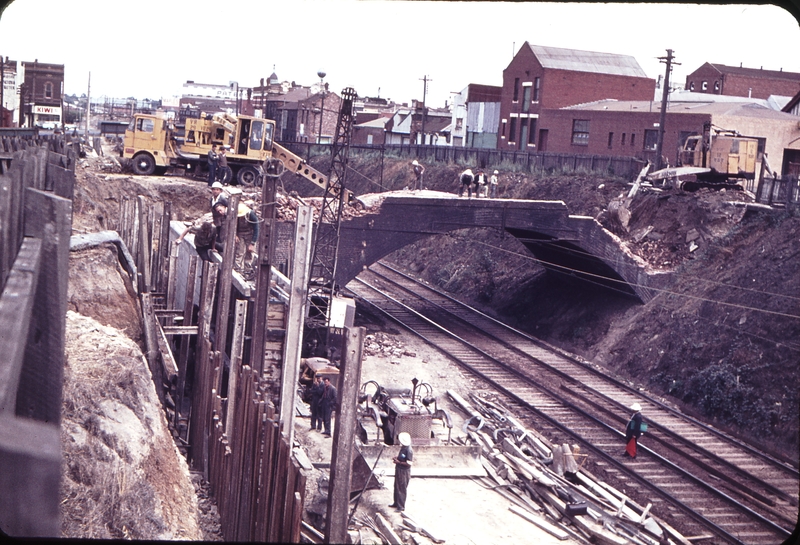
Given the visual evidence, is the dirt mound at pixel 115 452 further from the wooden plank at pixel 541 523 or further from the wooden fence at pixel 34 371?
the wooden plank at pixel 541 523

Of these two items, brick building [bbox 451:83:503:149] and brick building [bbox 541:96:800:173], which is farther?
brick building [bbox 451:83:503:149]

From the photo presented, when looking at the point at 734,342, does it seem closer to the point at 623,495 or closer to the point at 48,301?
the point at 623,495

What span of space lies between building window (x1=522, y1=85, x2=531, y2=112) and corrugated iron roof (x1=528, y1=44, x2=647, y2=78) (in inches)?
88.2

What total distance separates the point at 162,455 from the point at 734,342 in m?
16.6

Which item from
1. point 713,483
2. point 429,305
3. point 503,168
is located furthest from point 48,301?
point 503,168

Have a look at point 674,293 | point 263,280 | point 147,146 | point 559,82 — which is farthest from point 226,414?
point 559,82

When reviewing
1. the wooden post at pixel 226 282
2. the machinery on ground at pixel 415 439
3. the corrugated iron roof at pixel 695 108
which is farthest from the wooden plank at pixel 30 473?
the corrugated iron roof at pixel 695 108

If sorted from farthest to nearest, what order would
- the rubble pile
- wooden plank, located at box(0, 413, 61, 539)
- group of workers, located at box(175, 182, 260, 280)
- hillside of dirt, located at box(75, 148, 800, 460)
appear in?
the rubble pile
hillside of dirt, located at box(75, 148, 800, 460)
group of workers, located at box(175, 182, 260, 280)
wooden plank, located at box(0, 413, 61, 539)

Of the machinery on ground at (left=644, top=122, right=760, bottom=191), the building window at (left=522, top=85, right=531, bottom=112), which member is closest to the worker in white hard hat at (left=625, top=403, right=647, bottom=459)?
the machinery on ground at (left=644, top=122, right=760, bottom=191)

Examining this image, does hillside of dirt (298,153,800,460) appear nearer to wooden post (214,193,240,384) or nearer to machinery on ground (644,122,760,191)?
machinery on ground (644,122,760,191)

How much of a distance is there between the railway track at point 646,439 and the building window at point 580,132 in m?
16.6

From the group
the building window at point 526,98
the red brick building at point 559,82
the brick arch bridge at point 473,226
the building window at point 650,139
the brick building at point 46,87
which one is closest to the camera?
the brick arch bridge at point 473,226

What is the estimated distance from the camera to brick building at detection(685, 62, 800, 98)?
151 feet

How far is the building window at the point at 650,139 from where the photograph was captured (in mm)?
36719
